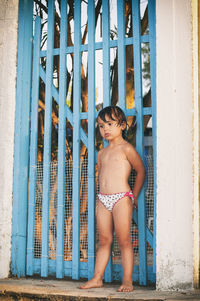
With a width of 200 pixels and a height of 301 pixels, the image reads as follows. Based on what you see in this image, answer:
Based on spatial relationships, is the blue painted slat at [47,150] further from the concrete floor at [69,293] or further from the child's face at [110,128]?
the child's face at [110,128]

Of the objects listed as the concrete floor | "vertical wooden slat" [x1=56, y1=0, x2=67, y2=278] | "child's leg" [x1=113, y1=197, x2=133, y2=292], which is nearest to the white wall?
the concrete floor

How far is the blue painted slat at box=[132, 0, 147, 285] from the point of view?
3.01 meters

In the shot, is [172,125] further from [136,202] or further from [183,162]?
[136,202]

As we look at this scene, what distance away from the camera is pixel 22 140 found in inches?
138

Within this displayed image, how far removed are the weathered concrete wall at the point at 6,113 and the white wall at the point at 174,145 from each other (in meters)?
1.53

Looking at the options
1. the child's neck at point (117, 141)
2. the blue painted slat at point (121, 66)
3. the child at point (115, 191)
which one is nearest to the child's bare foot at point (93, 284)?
the child at point (115, 191)

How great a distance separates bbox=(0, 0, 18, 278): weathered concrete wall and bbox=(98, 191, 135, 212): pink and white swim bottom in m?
1.02

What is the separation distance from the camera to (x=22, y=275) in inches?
132

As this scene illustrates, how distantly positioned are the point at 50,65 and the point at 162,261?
7.39 feet

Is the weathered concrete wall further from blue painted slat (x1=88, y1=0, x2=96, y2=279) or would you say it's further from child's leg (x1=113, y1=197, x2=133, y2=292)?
child's leg (x1=113, y1=197, x2=133, y2=292)

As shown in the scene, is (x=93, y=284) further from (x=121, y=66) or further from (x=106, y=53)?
(x=106, y=53)

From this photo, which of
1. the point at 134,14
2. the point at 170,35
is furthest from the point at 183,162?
the point at 134,14

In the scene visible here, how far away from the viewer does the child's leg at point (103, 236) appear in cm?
290

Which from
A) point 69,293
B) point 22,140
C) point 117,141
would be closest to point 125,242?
point 69,293
